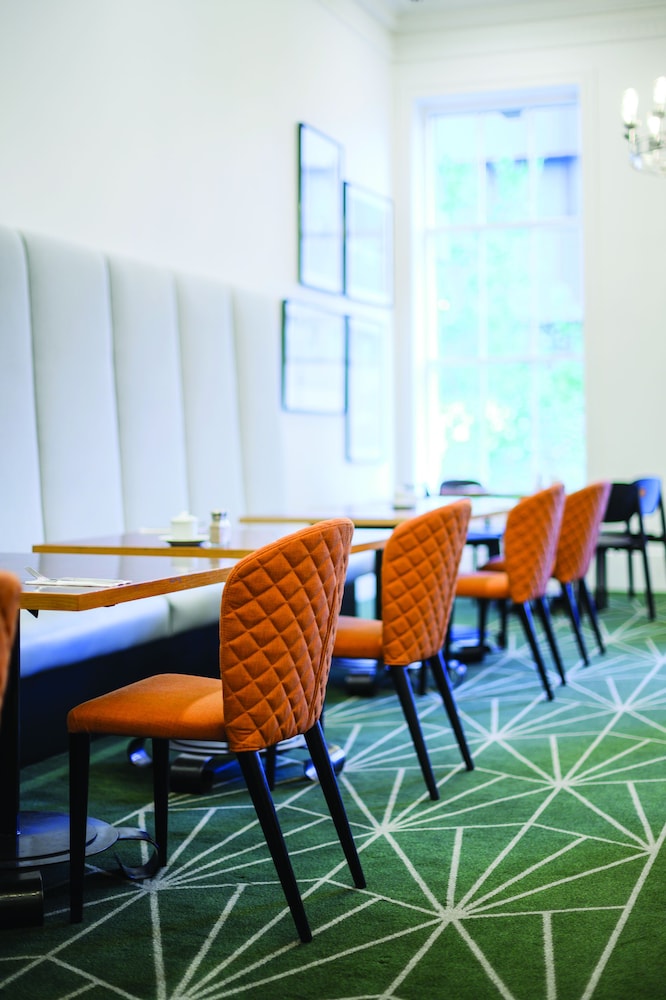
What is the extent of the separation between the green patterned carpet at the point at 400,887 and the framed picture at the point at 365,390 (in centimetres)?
360

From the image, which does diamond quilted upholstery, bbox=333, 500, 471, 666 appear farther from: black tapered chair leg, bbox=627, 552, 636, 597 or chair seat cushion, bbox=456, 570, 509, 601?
black tapered chair leg, bbox=627, 552, 636, 597

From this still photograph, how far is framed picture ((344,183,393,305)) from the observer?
720 cm

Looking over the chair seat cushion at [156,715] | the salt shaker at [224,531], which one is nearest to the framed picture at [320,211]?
the salt shaker at [224,531]

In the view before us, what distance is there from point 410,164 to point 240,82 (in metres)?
2.29

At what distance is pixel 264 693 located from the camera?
215 cm

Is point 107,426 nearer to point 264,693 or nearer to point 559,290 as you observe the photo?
point 264,693

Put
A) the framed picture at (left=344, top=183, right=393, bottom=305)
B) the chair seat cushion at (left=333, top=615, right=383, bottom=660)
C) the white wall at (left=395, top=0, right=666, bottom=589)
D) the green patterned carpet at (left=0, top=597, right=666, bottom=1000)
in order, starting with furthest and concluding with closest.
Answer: the white wall at (left=395, top=0, right=666, bottom=589), the framed picture at (left=344, top=183, right=393, bottom=305), the chair seat cushion at (left=333, top=615, right=383, bottom=660), the green patterned carpet at (left=0, top=597, right=666, bottom=1000)

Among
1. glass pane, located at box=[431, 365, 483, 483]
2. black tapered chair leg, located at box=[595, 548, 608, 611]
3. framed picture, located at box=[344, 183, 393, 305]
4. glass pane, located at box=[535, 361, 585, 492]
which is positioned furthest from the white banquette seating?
glass pane, located at box=[535, 361, 585, 492]

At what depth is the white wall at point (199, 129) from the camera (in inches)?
170

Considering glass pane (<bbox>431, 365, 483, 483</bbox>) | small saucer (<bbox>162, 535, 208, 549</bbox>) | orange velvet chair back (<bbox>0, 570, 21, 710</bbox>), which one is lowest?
small saucer (<bbox>162, 535, 208, 549</bbox>)

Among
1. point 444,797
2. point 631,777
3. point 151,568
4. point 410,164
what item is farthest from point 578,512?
point 410,164

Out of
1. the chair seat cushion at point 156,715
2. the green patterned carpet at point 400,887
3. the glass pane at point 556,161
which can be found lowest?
the green patterned carpet at point 400,887

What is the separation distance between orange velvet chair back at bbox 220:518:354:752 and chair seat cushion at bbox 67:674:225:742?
0.07 meters

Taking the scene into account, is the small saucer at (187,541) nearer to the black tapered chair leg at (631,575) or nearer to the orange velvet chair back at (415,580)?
the orange velvet chair back at (415,580)
